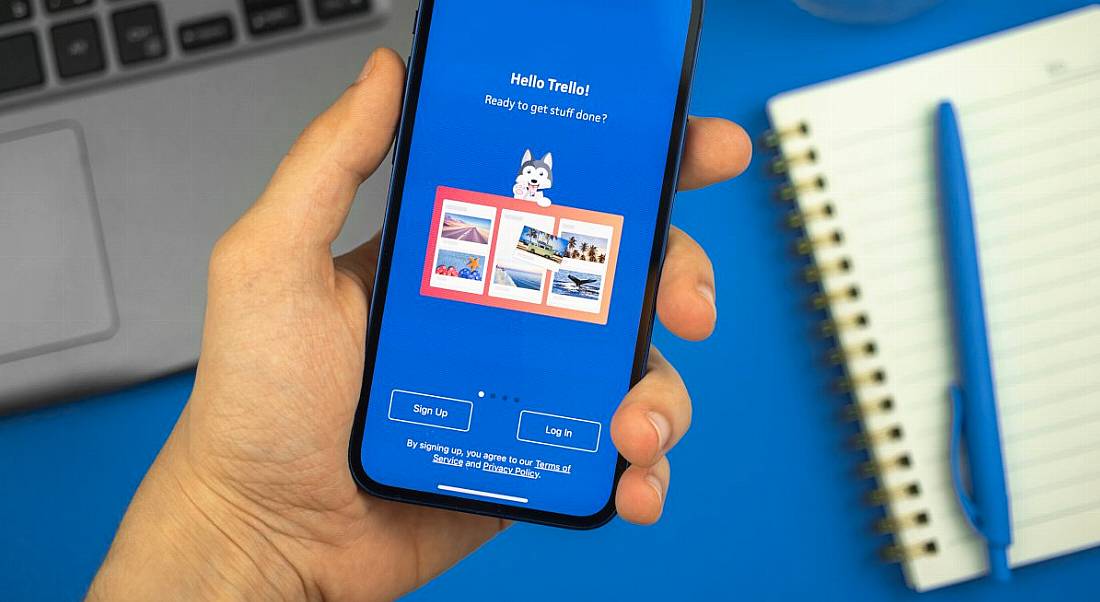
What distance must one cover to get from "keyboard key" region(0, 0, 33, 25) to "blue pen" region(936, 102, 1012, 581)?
1.85 ft

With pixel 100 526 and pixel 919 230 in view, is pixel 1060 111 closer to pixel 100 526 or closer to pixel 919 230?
pixel 919 230

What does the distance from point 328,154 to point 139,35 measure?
17 centimetres

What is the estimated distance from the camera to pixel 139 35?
0.55 m

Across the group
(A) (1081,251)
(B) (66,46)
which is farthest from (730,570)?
(B) (66,46)

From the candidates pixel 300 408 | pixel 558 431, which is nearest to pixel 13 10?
pixel 300 408

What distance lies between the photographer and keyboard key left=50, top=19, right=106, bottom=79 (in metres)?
0.54

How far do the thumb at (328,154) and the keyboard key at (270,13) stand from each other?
4.4 inches

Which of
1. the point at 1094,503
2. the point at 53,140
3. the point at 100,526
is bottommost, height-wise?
the point at 100,526

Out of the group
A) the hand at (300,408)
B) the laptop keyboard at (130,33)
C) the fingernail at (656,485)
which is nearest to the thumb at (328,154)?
the hand at (300,408)

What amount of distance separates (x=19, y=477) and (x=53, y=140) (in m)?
0.23

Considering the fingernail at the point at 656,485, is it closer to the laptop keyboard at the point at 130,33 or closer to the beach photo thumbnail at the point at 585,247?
the beach photo thumbnail at the point at 585,247

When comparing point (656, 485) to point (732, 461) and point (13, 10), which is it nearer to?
point (732, 461)

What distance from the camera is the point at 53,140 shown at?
0.56m

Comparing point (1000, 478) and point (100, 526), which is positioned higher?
point (1000, 478)
